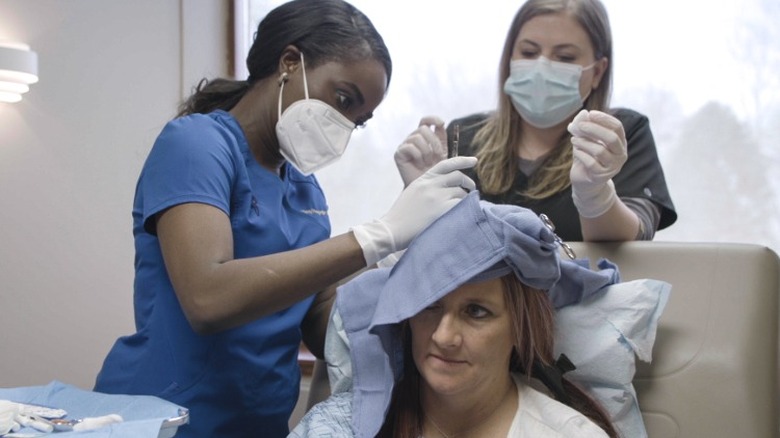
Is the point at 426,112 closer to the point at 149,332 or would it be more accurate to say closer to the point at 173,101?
the point at 173,101

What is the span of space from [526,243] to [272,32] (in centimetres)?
71

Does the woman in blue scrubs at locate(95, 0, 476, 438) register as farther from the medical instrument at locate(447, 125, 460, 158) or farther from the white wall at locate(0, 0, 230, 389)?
the white wall at locate(0, 0, 230, 389)

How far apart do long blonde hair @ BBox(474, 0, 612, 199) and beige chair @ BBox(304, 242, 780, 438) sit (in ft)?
1.43

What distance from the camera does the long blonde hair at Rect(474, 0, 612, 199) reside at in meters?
2.14

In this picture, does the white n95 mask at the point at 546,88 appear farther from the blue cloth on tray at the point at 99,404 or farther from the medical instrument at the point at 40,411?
the medical instrument at the point at 40,411

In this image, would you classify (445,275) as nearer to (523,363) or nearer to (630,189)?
(523,363)

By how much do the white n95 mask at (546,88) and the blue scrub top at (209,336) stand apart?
2.44 feet

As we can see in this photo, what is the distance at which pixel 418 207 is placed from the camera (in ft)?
5.24

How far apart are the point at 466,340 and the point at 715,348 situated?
517 mm

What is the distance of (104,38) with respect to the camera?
3238 millimetres

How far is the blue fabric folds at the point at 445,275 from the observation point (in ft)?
4.81

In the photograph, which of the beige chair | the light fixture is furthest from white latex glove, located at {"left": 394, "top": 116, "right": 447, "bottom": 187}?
the light fixture

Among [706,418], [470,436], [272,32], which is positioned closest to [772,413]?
[706,418]

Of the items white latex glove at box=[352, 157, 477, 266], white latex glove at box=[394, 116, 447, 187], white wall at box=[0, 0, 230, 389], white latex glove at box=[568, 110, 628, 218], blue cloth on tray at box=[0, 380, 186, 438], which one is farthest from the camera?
white wall at box=[0, 0, 230, 389]
